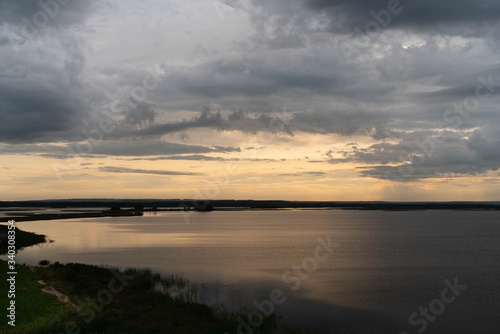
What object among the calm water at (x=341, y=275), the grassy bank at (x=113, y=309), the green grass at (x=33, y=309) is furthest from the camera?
the calm water at (x=341, y=275)

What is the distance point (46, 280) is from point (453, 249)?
70434mm

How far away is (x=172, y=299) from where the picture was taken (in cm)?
3338

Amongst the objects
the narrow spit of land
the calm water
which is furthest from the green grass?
the calm water

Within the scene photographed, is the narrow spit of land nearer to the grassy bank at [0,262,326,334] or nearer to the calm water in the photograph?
the grassy bank at [0,262,326,334]

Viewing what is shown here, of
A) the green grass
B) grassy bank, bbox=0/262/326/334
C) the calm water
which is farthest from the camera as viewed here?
the calm water

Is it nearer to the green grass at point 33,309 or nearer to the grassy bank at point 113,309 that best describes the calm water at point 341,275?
the grassy bank at point 113,309

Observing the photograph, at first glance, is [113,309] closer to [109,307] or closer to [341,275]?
[109,307]

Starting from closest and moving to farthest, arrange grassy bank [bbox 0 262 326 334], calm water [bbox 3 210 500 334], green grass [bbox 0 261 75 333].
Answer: green grass [bbox 0 261 75 333] → grassy bank [bbox 0 262 326 334] → calm water [bbox 3 210 500 334]

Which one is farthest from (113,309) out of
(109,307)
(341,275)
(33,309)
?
(341,275)

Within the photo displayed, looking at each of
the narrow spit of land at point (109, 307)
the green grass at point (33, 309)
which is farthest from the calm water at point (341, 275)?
the green grass at point (33, 309)

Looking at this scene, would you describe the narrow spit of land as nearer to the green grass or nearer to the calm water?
the green grass

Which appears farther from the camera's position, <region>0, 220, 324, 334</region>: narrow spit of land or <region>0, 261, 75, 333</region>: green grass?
<region>0, 220, 324, 334</region>: narrow spit of land

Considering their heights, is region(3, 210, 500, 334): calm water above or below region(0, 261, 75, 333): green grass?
below

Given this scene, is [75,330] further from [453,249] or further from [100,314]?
[453,249]
